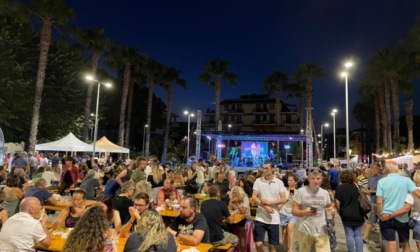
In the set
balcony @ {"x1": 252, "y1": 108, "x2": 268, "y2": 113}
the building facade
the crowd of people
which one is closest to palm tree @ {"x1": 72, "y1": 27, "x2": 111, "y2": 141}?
the crowd of people

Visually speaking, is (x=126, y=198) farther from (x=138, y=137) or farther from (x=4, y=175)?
(x=138, y=137)

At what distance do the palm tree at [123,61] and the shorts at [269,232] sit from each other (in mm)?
28045

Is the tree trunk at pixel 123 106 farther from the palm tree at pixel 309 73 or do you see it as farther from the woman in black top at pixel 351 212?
the woman in black top at pixel 351 212

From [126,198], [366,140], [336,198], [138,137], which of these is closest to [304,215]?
[336,198]

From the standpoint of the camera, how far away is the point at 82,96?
31656mm

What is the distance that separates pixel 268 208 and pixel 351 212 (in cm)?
146

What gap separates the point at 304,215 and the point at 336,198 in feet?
4.15

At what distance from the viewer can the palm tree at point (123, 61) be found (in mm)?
32938

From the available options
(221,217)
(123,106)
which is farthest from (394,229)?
(123,106)

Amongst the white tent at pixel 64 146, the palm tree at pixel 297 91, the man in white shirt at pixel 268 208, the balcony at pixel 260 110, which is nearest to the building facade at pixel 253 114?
the balcony at pixel 260 110

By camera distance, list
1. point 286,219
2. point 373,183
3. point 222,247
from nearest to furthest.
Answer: point 222,247 → point 286,219 → point 373,183

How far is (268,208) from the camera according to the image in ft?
20.3

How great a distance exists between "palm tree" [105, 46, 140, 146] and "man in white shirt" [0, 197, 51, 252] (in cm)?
2917

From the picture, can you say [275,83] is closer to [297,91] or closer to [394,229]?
[297,91]
